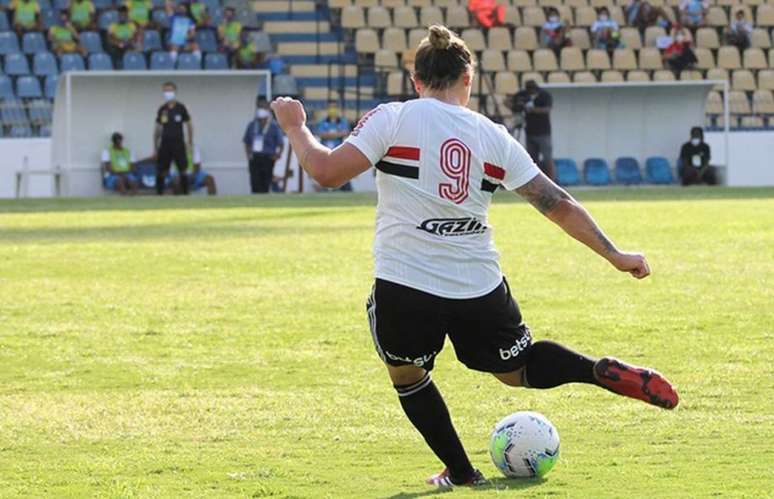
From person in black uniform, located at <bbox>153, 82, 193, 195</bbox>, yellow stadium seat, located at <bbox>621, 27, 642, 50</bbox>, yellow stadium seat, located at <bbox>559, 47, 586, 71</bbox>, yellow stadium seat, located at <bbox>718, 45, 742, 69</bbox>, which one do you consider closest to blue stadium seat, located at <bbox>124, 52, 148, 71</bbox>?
person in black uniform, located at <bbox>153, 82, 193, 195</bbox>

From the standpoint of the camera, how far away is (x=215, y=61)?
3819 cm

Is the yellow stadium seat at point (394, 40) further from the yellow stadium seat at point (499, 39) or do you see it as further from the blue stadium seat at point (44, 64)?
the blue stadium seat at point (44, 64)

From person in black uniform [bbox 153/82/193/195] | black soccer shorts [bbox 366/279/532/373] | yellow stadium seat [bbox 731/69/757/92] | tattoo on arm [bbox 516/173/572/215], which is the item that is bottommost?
person in black uniform [bbox 153/82/193/195]

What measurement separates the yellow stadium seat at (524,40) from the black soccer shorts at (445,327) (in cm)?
3476

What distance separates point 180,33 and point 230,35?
1168 mm

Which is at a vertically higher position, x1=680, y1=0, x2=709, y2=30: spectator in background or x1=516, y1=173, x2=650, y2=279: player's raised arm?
x1=680, y1=0, x2=709, y2=30: spectator in background

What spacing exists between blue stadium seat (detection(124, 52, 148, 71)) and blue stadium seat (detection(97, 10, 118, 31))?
1045mm

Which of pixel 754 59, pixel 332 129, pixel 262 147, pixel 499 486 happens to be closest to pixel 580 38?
pixel 754 59

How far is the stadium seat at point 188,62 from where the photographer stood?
3744 centimetres

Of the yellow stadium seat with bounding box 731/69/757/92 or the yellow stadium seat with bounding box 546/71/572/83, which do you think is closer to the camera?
the yellow stadium seat with bounding box 546/71/572/83

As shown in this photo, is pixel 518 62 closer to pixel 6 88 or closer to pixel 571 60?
pixel 571 60

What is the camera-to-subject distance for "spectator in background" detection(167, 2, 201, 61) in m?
37.5

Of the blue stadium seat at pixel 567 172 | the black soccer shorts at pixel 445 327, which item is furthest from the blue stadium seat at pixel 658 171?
the black soccer shorts at pixel 445 327

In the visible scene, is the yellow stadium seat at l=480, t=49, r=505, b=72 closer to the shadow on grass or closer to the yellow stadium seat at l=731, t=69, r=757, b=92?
the yellow stadium seat at l=731, t=69, r=757, b=92
